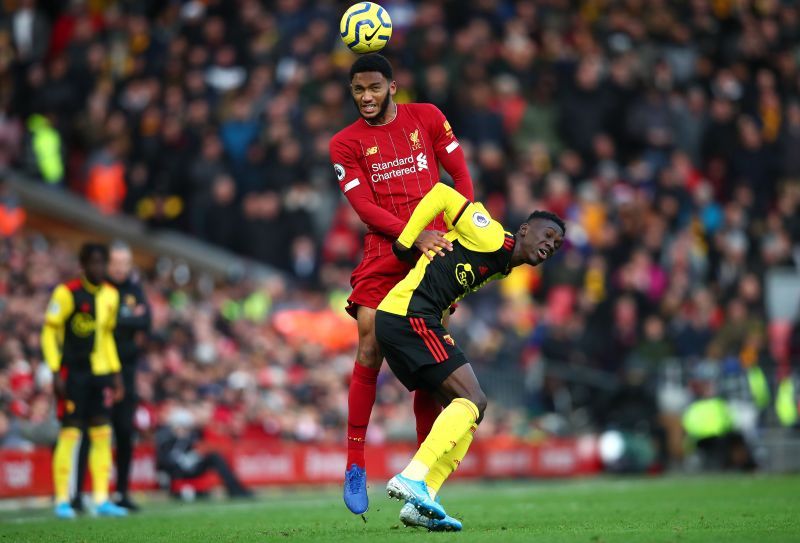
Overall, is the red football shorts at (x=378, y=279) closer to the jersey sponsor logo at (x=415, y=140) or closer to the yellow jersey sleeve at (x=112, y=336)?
the jersey sponsor logo at (x=415, y=140)

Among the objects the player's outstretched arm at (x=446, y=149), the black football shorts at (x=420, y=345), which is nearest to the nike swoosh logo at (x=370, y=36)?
the player's outstretched arm at (x=446, y=149)

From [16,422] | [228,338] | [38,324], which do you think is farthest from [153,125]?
[16,422]

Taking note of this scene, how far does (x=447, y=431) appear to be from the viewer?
29.8 ft

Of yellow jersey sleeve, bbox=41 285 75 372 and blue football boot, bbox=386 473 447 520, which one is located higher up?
yellow jersey sleeve, bbox=41 285 75 372

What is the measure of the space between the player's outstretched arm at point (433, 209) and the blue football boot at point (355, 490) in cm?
149

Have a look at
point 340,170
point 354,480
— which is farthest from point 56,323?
point 354,480

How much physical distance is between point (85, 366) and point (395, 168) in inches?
181

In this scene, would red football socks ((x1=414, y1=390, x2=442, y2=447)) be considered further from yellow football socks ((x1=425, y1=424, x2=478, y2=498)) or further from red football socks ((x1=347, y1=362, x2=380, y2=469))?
yellow football socks ((x1=425, y1=424, x2=478, y2=498))

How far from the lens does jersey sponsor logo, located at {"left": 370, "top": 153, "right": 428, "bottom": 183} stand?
9.98 metres

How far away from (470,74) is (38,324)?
10.2m

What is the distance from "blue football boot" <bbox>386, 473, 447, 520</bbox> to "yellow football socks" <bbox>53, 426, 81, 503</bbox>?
16.5 feet

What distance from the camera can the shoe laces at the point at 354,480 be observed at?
31.6 ft

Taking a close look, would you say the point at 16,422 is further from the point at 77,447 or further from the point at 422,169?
the point at 422,169

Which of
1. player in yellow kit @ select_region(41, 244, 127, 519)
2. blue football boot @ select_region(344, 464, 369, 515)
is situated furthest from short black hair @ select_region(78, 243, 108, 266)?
blue football boot @ select_region(344, 464, 369, 515)
